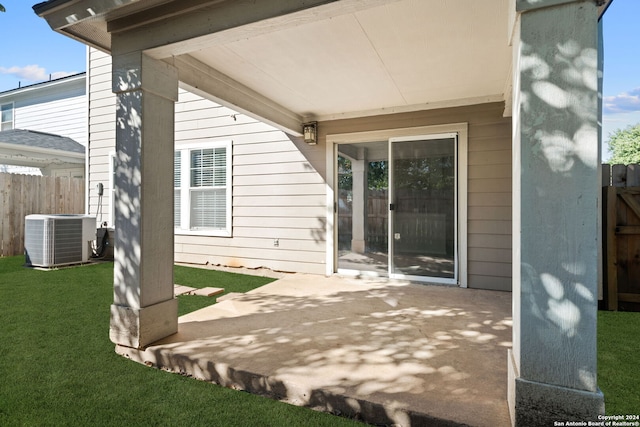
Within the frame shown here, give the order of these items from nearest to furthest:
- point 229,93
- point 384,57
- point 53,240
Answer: point 384,57
point 229,93
point 53,240

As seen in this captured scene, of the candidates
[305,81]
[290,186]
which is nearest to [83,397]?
[305,81]

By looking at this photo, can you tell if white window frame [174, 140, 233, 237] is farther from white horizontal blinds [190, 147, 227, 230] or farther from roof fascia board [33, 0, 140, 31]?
roof fascia board [33, 0, 140, 31]

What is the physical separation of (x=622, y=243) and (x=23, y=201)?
9.58 m

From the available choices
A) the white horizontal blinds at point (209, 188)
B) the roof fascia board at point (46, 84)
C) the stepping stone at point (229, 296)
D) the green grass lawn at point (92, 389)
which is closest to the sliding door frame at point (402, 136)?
the stepping stone at point (229, 296)

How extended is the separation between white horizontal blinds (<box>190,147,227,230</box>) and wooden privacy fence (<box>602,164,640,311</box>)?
5.15 metres

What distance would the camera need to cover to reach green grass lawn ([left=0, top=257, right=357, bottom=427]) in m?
1.74

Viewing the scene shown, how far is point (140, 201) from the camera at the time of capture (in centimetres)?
248

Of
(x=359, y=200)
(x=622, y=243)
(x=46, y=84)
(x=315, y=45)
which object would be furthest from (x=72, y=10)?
(x=46, y=84)

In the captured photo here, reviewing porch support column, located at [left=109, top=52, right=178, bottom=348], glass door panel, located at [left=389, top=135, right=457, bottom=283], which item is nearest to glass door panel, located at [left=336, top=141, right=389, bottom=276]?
glass door panel, located at [left=389, top=135, right=457, bottom=283]

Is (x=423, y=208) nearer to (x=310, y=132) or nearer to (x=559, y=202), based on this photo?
(x=310, y=132)

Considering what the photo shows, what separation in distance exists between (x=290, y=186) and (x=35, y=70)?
5974cm

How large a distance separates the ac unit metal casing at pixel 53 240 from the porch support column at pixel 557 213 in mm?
6357

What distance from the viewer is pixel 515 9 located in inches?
60.9

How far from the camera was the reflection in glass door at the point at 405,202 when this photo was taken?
180 inches
